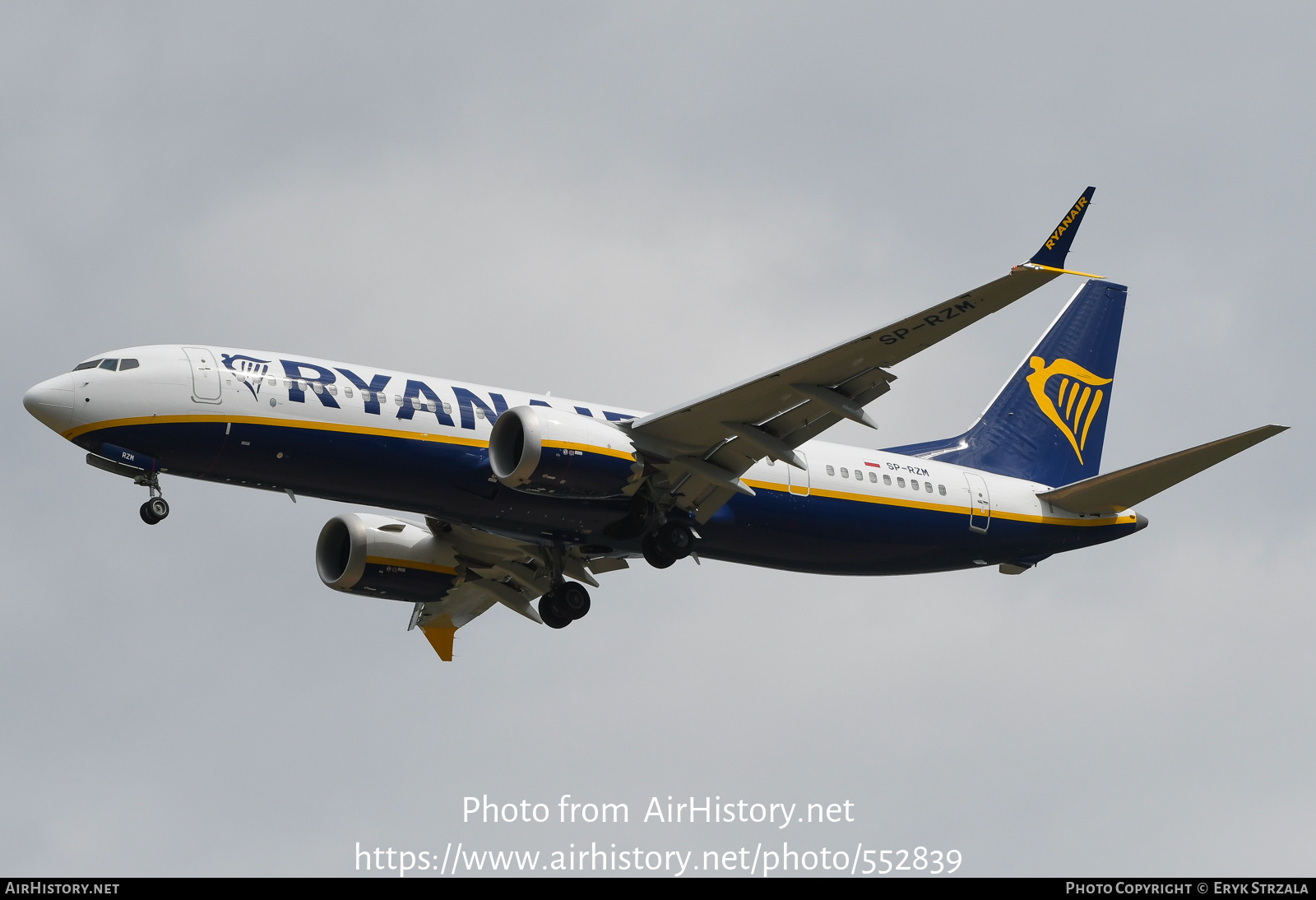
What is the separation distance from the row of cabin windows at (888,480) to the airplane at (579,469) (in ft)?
0.18

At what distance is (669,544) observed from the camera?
31.7m

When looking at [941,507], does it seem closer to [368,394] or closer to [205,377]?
[368,394]

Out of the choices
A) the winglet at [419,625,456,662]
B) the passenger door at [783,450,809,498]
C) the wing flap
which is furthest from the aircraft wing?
the winglet at [419,625,456,662]

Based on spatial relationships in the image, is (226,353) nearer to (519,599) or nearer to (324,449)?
(324,449)

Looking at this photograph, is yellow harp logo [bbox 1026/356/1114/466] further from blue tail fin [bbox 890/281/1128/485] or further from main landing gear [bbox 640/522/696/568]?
main landing gear [bbox 640/522/696/568]

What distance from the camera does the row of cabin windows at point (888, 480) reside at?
3438cm

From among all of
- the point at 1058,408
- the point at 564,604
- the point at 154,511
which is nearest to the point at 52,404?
the point at 154,511

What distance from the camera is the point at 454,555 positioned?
3622cm

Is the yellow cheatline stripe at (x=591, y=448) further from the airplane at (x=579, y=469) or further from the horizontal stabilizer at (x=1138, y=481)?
the horizontal stabilizer at (x=1138, y=481)

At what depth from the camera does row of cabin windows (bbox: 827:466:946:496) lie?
113 feet

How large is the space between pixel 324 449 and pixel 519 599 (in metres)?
9.51

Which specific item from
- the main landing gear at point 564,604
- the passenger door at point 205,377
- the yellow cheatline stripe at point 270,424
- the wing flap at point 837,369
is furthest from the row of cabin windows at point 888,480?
the passenger door at point 205,377

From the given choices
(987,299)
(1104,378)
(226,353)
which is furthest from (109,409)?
(1104,378)

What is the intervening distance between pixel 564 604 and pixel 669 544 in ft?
13.5
